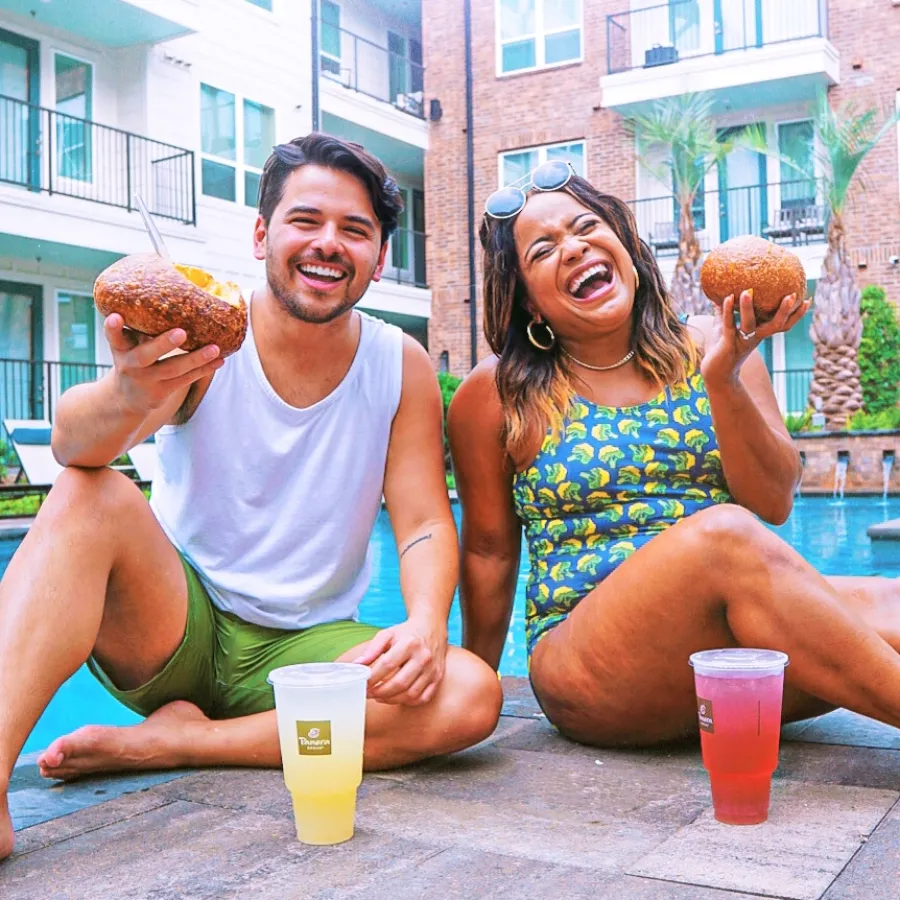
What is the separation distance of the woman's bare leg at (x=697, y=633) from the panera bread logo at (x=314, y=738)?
73 cm

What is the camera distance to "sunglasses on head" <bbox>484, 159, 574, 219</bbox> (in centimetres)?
283

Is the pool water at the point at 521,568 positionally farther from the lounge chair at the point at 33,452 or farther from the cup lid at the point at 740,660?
the cup lid at the point at 740,660

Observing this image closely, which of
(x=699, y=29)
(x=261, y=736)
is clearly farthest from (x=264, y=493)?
(x=699, y=29)

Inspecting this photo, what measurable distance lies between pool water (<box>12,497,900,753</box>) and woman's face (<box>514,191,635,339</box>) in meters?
2.03

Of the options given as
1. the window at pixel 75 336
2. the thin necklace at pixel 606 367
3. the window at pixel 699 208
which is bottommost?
the thin necklace at pixel 606 367

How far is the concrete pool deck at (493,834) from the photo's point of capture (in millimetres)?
1694

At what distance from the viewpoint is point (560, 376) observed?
2830 mm

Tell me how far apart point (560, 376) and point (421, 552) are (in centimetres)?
58

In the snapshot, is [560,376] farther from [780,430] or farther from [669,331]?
[780,430]

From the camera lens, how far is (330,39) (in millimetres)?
18922

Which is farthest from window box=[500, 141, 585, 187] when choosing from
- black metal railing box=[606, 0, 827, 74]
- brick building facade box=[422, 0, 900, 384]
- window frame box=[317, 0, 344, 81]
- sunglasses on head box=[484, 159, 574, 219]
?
sunglasses on head box=[484, 159, 574, 219]

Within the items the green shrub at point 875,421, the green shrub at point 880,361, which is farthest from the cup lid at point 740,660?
the green shrub at point 880,361

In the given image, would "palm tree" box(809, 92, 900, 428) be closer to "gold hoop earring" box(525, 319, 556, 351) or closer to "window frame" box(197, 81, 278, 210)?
"window frame" box(197, 81, 278, 210)

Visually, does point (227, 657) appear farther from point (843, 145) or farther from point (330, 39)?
point (330, 39)
